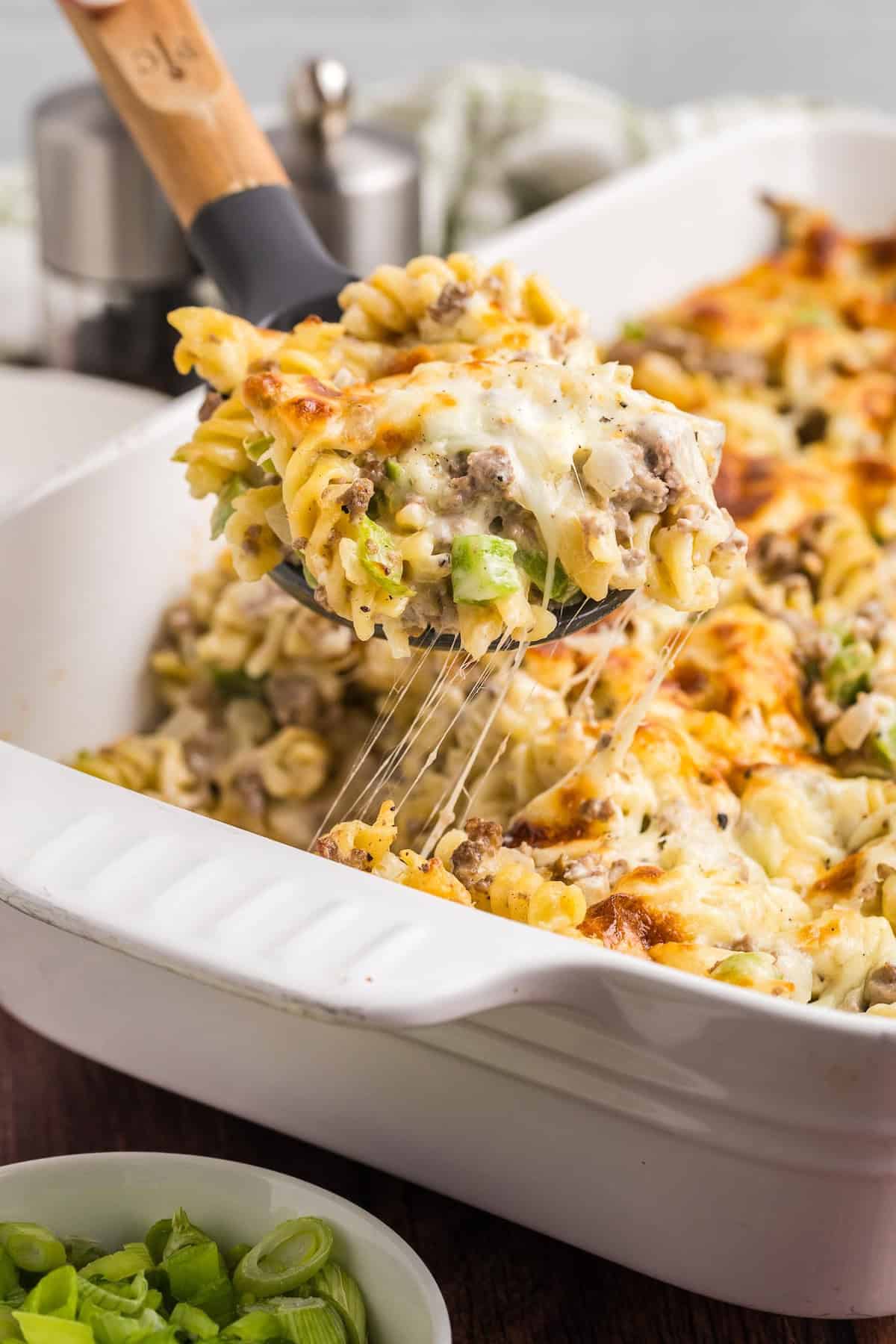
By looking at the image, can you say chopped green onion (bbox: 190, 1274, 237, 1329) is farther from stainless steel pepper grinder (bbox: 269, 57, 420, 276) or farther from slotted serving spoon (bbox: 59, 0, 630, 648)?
stainless steel pepper grinder (bbox: 269, 57, 420, 276)

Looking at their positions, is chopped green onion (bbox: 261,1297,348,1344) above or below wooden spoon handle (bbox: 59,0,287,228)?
below

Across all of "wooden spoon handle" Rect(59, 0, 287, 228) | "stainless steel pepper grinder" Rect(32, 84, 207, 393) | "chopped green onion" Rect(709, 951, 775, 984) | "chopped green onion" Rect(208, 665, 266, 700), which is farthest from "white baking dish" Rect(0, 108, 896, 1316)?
"stainless steel pepper grinder" Rect(32, 84, 207, 393)

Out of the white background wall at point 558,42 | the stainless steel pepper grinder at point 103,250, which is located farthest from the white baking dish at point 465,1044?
the white background wall at point 558,42

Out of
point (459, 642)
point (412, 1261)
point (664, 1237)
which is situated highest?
point (459, 642)

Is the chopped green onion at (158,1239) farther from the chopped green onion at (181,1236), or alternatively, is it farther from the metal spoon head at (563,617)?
the metal spoon head at (563,617)

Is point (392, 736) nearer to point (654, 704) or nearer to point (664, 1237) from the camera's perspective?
point (654, 704)

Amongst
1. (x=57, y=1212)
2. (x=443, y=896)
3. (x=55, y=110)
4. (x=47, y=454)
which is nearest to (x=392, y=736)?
(x=443, y=896)

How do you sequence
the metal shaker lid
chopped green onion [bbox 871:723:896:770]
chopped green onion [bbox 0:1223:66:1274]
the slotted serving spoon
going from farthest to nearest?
the metal shaker lid → the slotted serving spoon → chopped green onion [bbox 871:723:896:770] → chopped green onion [bbox 0:1223:66:1274]
